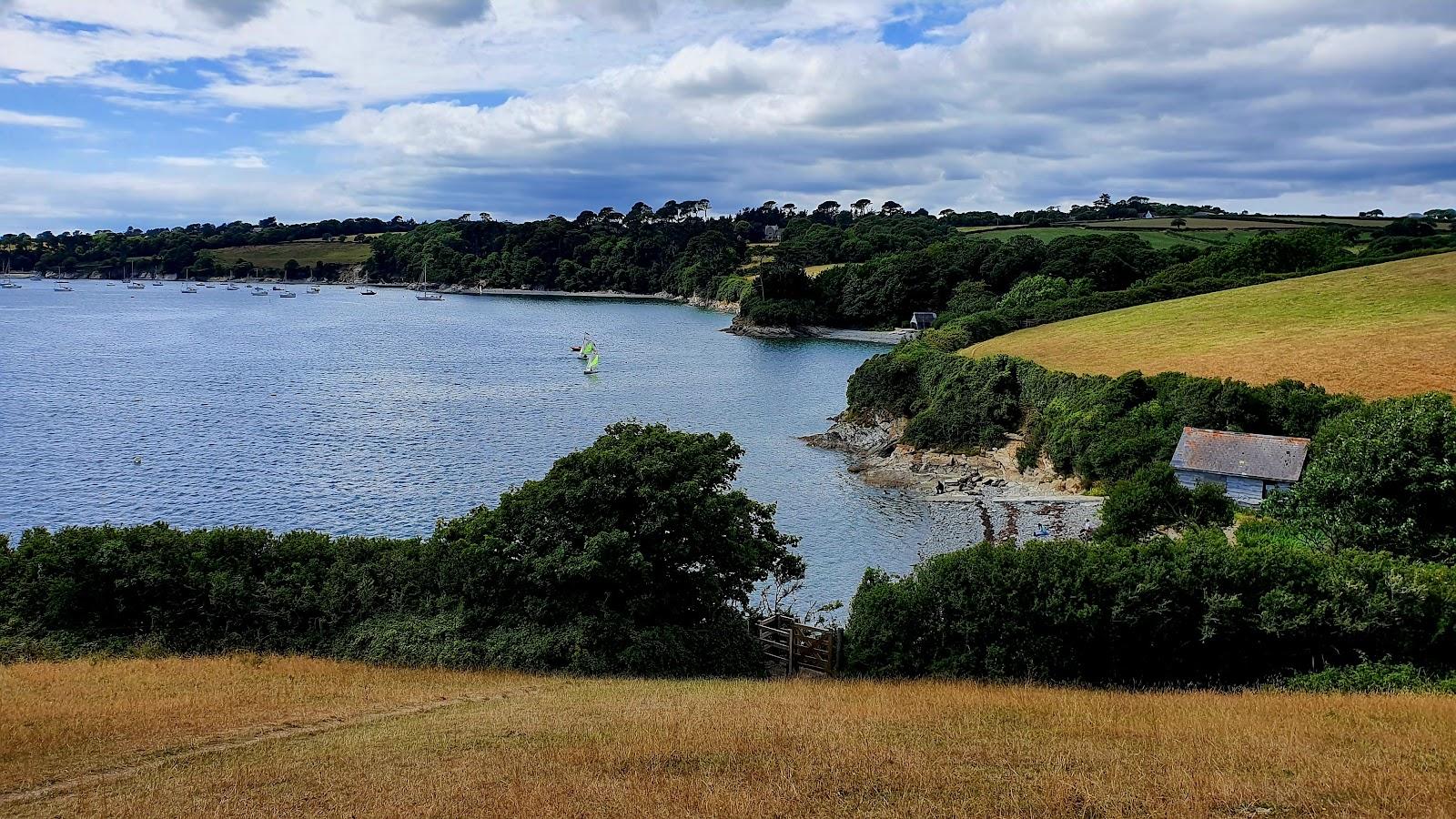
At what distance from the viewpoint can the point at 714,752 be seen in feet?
45.6

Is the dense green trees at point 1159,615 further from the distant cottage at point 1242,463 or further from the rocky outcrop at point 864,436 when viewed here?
the rocky outcrop at point 864,436

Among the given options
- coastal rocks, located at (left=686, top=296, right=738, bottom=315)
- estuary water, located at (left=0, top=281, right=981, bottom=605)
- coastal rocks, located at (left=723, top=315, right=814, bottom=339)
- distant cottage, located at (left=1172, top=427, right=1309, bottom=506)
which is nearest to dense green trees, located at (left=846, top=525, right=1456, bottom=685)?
estuary water, located at (left=0, top=281, right=981, bottom=605)

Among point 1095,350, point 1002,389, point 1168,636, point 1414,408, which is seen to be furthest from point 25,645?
point 1095,350

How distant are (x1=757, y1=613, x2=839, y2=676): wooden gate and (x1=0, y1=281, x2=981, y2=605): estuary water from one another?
1014cm

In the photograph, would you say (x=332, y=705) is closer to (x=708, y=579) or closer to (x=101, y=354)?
(x=708, y=579)

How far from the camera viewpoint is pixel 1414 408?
28.2 meters

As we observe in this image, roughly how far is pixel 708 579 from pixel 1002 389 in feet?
143

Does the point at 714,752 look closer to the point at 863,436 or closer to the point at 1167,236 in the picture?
the point at 863,436

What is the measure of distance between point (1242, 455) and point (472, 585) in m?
33.1

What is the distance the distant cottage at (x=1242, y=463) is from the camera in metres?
40.1

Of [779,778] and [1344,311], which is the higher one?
[1344,311]

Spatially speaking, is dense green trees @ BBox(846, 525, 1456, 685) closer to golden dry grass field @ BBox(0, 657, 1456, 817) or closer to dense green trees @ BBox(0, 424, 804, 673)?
golden dry grass field @ BBox(0, 657, 1456, 817)

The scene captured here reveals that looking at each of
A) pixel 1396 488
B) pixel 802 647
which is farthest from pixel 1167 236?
pixel 802 647

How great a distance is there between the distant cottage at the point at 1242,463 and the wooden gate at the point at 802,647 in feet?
75.3
